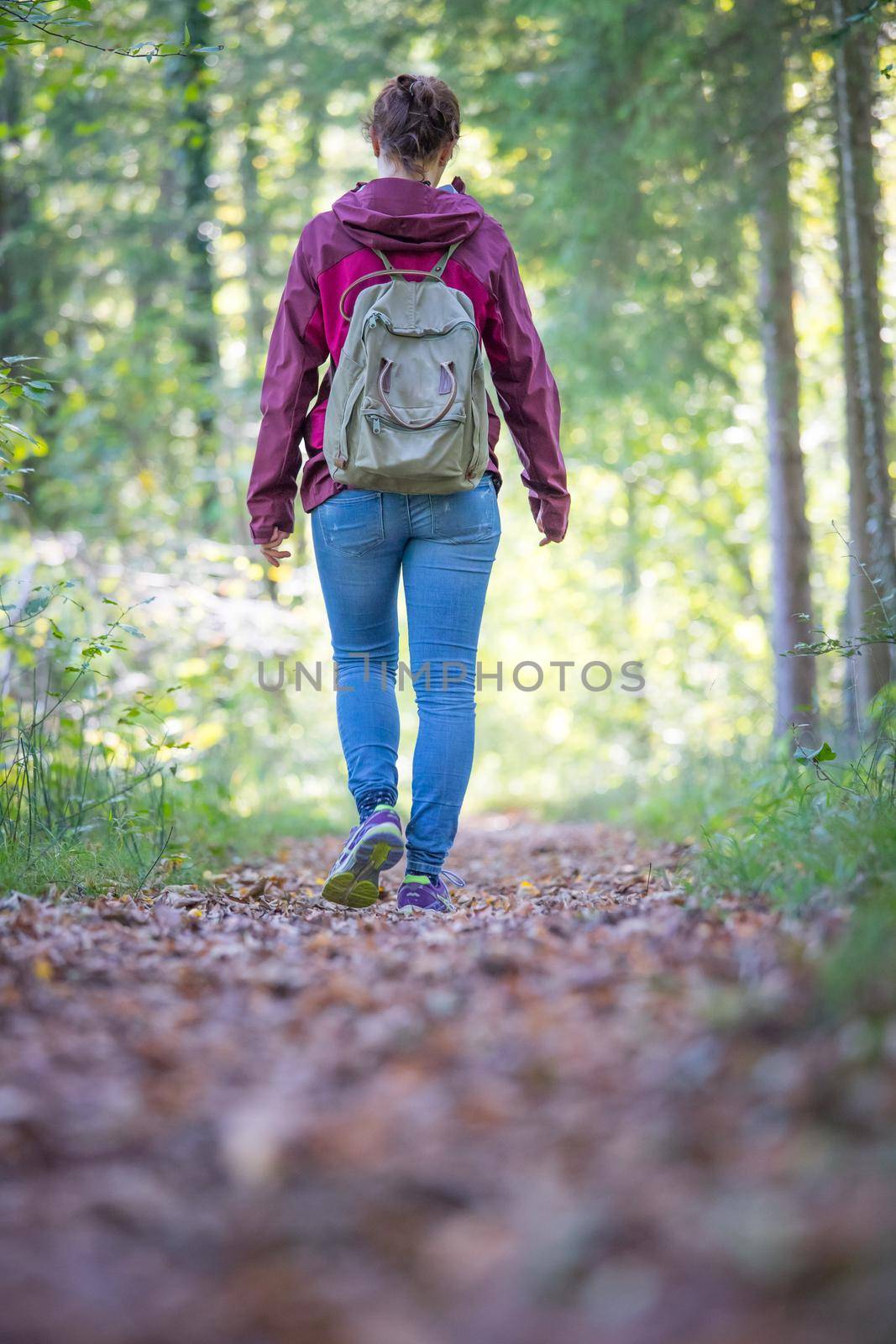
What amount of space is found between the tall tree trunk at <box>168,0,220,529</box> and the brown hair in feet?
19.5

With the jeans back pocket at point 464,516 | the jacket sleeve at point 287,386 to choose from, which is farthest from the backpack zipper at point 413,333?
the jeans back pocket at point 464,516

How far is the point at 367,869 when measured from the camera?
121 inches

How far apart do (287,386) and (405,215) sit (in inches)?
22.9

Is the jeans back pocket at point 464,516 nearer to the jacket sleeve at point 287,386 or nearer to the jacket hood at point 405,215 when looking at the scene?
the jacket sleeve at point 287,386

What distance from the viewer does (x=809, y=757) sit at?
3.14m

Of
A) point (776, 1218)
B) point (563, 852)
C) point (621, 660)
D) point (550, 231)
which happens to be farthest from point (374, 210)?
point (621, 660)

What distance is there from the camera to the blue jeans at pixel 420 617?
10.5 ft

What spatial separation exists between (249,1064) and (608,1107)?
534 mm

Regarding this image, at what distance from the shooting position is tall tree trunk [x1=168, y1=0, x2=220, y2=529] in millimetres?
9273

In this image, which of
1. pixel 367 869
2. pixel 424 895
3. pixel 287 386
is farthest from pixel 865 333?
pixel 367 869

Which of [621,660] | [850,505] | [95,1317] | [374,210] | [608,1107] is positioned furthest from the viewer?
[621,660]

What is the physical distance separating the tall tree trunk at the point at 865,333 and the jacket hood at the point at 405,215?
270 cm

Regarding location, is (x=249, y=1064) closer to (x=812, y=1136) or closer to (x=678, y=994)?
(x=678, y=994)

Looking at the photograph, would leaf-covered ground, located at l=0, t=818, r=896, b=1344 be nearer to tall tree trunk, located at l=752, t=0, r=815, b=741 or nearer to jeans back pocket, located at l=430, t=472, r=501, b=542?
jeans back pocket, located at l=430, t=472, r=501, b=542
